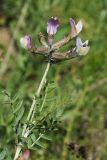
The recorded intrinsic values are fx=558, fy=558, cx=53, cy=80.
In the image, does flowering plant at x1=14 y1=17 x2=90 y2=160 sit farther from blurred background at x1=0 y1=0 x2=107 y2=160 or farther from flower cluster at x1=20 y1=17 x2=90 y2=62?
blurred background at x1=0 y1=0 x2=107 y2=160

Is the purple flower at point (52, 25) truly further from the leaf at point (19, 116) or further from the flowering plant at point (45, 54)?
the leaf at point (19, 116)

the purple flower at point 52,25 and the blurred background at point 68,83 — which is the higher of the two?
the blurred background at point 68,83

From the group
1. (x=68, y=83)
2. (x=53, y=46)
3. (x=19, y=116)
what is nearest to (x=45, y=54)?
(x=53, y=46)

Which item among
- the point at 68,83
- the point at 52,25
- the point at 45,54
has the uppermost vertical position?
the point at 68,83

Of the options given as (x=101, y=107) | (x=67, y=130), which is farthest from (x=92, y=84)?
(x=67, y=130)

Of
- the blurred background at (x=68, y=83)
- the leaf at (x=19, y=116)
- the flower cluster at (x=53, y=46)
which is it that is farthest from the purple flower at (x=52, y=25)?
the blurred background at (x=68, y=83)

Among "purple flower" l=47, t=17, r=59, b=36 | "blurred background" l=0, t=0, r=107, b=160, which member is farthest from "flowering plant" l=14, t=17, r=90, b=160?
"blurred background" l=0, t=0, r=107, b=160

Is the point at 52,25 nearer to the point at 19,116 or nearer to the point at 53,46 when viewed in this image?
the point at 53,46

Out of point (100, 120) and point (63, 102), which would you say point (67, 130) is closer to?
point (100, 120)
